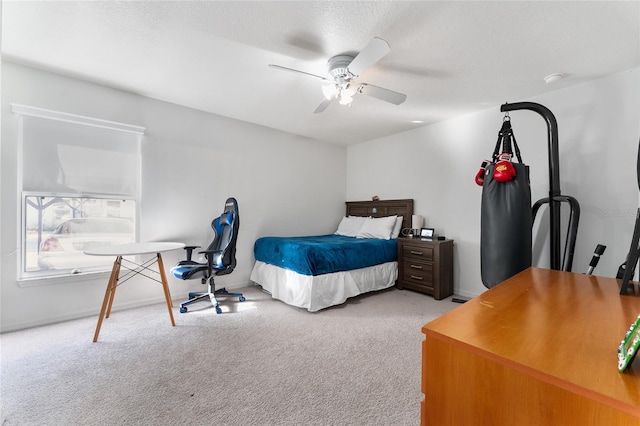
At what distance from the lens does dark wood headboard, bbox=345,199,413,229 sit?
4.18 m

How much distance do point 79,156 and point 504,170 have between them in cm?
418

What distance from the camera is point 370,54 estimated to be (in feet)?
5.94

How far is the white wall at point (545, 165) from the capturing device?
7.99 feet

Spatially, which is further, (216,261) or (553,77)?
(216,261)

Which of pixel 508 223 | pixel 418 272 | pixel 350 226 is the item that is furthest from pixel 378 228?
pixel 508 223

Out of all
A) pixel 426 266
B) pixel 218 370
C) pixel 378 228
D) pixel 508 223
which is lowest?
pixel 218 370

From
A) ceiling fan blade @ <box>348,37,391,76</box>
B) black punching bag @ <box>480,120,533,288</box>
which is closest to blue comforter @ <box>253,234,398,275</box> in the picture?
black punching bag @ <box>480,120,533,288</box>

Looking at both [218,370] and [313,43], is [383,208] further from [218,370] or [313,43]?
[218,370]

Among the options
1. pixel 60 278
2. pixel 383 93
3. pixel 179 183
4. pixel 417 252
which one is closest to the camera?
pixel 383 93

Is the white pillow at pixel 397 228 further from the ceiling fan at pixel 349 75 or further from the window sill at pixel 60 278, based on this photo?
the window sill at pixel 60 278

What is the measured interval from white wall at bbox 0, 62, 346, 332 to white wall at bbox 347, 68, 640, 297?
5.29 ft

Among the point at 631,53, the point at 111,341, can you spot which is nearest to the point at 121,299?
the point at 111,341

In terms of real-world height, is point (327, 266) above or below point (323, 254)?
below

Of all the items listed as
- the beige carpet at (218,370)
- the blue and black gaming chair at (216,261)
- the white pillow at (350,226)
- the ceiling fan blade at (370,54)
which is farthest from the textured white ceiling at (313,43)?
the beige carpet at (218,370)
